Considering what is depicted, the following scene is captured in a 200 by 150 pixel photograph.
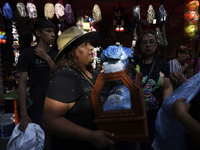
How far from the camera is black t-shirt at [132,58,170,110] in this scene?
1.74m

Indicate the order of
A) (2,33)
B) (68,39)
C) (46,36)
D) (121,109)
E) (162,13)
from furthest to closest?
(2,33) → (162,13) → (46,36) → (68,39) → (121,109)

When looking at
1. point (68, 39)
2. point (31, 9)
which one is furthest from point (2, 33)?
point (68, 39)

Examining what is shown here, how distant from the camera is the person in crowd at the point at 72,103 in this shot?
34.8 inches

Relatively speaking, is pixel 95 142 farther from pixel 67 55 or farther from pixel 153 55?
pixel 153 55

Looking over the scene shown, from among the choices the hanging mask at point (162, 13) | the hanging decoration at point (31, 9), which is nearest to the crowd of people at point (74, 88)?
the hanging decoration at point (31, 9)

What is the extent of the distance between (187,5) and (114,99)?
11.5 feet

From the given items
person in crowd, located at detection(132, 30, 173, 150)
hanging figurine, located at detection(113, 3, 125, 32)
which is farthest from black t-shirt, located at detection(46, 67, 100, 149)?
hanging figurine, located at detection(113, 3, 125, 32)

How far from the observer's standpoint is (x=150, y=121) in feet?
5.91

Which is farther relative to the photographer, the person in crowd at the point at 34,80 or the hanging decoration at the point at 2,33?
the hanging decoration at the point at 2,33

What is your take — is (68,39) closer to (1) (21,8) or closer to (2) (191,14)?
(1) (21,8)

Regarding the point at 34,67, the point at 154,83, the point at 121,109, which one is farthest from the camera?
the point at 34,67

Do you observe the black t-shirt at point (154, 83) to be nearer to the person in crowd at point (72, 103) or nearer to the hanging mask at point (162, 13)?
the person in crowd at point (72, 103)

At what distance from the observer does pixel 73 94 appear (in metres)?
0.93

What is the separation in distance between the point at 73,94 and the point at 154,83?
3.98 ft
